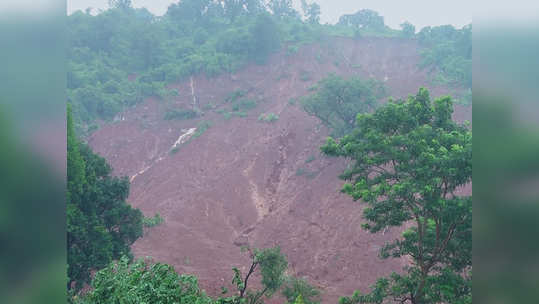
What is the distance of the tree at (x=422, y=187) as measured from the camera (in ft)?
20.7

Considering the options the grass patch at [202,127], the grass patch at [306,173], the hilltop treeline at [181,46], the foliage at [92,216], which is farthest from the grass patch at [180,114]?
the foliage at [92,216]

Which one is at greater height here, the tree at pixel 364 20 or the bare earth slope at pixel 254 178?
the tree at pixel 364 20

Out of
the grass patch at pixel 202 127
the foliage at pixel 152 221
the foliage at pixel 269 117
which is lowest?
the foliage at pixel 152 221

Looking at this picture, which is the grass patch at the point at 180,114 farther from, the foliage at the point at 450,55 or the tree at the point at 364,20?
the tree at the point at 364,20

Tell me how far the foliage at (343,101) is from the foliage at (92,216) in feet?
39.7

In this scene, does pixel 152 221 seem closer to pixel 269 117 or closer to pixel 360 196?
pixel 360 196

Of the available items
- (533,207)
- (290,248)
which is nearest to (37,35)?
(533,207)

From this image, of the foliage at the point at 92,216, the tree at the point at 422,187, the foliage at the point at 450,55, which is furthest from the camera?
the foliage at the point at 450,55

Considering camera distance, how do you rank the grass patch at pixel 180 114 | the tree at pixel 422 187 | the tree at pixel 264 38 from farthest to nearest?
the tree at pixel 264 38 → the grass patch at pixel 180 114 → the tree at pixel 422 187

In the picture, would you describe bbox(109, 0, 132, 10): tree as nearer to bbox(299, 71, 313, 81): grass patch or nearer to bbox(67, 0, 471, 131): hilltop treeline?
bbox(67, 0, 471, 131): hilltop treeline

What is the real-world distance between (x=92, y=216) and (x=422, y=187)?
321 inches

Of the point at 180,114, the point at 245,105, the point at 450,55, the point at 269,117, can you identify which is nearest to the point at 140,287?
the point at 269,117

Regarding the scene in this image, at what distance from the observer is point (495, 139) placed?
5.98 feet

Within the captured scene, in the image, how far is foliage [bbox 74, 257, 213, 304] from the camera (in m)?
4.88
